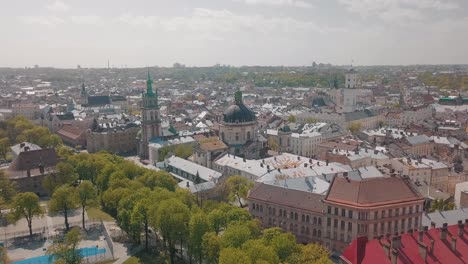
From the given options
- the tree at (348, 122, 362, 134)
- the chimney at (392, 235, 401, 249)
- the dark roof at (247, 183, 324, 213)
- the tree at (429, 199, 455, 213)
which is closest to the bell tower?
the dark roof at (247, 183, 324, 213)

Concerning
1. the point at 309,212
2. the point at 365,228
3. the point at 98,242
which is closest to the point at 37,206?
the point at 98,242

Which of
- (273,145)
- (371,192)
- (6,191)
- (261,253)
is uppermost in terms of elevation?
(371,192)

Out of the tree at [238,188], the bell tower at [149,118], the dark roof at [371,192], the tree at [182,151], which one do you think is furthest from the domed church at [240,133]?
the dark roof at [371,192]

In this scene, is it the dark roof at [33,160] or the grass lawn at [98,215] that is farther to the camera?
the dark roof at [33,160]

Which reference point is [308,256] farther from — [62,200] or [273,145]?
[273,145]

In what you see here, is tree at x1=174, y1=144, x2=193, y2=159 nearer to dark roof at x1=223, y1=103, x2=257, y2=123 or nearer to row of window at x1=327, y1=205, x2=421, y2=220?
dark roof at x1=223, y1=103, x2=257, y2=123

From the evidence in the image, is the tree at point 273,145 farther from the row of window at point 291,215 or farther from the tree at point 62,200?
the tree at point 62,200

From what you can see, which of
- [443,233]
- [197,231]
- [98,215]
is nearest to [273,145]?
[98,215]
